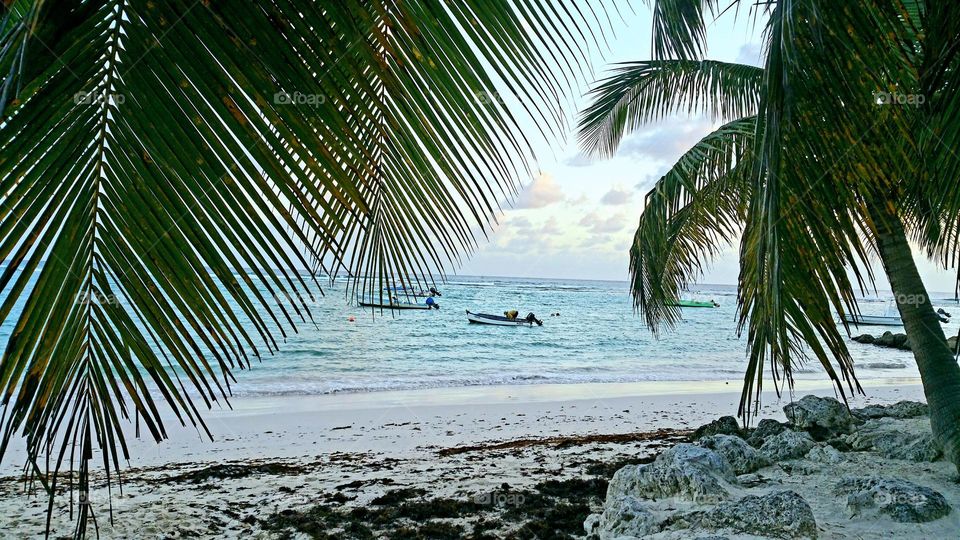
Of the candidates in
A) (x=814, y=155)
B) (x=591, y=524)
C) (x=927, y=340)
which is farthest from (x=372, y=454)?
(x=814, y=155)

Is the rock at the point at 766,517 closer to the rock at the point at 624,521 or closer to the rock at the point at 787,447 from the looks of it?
the rock at the point at 624,521

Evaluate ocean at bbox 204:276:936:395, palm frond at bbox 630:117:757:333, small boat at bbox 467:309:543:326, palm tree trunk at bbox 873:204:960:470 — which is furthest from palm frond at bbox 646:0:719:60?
small boat at bbox 467:309:543:326

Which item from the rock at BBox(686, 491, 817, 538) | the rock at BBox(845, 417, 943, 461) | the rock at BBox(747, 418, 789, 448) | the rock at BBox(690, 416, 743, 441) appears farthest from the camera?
the rock at BBox(690, 416, 743, 441)

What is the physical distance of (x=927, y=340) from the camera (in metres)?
4.01

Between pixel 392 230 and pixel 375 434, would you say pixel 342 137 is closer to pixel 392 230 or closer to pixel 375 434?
pixel 392 230

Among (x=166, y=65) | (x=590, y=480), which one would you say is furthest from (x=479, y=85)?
(x=590, y=480)

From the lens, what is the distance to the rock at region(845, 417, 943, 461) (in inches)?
179

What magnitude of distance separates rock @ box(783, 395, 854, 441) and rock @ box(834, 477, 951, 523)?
267cm

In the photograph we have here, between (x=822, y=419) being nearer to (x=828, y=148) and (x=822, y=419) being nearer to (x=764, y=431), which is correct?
(x=764, y=431)

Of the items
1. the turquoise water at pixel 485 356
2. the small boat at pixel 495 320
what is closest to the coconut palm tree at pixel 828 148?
the turquoise water at pixel 485 356

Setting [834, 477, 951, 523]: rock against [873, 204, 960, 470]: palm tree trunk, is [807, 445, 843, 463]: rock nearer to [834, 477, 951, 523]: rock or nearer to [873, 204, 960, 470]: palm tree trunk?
[873, 204, 960, 470]: palm tree trunk

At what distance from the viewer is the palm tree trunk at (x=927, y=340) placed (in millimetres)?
3750

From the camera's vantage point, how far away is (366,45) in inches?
37.5

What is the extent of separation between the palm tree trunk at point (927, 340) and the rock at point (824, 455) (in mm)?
720
